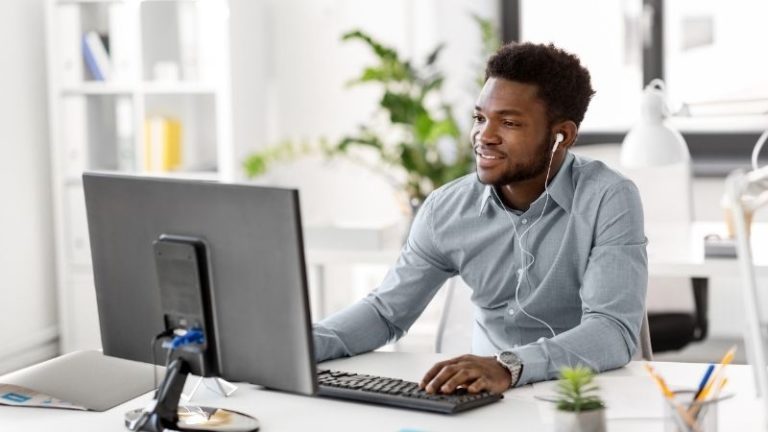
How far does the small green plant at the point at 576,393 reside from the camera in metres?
1.46

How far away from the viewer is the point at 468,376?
5.87ft

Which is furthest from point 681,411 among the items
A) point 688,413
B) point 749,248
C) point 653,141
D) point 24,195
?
point 24,195

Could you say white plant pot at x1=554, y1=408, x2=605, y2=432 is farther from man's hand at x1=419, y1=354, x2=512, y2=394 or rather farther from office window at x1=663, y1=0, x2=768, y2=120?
office window at x1=663, y1=0, x2=768, y2=120

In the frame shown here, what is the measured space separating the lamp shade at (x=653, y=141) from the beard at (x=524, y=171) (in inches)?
39.7

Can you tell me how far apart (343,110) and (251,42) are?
540 millimetres

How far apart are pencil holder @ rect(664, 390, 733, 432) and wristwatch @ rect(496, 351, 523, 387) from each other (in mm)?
401

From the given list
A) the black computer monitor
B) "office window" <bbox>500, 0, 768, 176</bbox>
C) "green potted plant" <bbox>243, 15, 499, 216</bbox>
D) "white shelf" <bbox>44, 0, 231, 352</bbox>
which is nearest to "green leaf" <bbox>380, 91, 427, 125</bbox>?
"green potted plant" <bbox>243, 15, 499, 216</bbox>

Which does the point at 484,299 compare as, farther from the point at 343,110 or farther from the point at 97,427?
the point at 343,110

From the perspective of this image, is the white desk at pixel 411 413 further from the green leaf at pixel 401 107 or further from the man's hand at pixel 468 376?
the green leaf at pixel 401 107

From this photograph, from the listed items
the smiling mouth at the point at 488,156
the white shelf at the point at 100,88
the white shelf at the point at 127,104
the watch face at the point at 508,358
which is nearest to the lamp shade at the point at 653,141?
the smiling mouth at the point at 488,156

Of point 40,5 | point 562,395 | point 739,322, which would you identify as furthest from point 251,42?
point 562,395

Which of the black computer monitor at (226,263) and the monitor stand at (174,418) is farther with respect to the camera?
the monitor stand at (174,418)

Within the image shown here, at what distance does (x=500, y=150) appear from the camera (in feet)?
7.23

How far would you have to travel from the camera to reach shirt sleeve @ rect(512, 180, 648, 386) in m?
1.92
